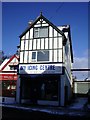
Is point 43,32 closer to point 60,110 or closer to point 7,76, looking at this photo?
point 60,110

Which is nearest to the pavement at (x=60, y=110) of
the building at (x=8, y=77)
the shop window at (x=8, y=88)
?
the shop window at (x=8, y=88)

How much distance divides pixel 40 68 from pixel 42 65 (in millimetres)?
367

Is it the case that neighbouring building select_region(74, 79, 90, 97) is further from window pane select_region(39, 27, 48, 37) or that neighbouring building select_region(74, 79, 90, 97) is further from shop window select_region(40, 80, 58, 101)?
window pane select_region(39, 27, 48, 37)

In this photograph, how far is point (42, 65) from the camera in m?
23.8

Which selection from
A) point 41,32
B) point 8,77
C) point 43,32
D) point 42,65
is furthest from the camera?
point 8,77

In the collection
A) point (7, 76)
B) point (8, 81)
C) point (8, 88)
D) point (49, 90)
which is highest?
point (7, 76)

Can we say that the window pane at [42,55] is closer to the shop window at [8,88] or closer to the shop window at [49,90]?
Result: the shop window at [49,90]

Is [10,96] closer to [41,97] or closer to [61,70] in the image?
[41,97]

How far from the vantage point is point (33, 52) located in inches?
971

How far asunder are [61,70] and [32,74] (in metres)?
3.15

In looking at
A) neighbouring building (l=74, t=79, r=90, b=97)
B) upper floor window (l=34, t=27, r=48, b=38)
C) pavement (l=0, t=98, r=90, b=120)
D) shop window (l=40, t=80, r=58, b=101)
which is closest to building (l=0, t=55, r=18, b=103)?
upper floor window (l=34, t=27, r=48, b=38)

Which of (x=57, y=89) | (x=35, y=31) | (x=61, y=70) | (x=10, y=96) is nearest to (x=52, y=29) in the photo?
(x=35, y=31)

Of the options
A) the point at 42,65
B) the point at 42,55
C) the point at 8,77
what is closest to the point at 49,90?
the point at 42,65

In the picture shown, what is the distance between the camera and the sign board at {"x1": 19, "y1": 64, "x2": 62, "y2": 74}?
23.2 m
